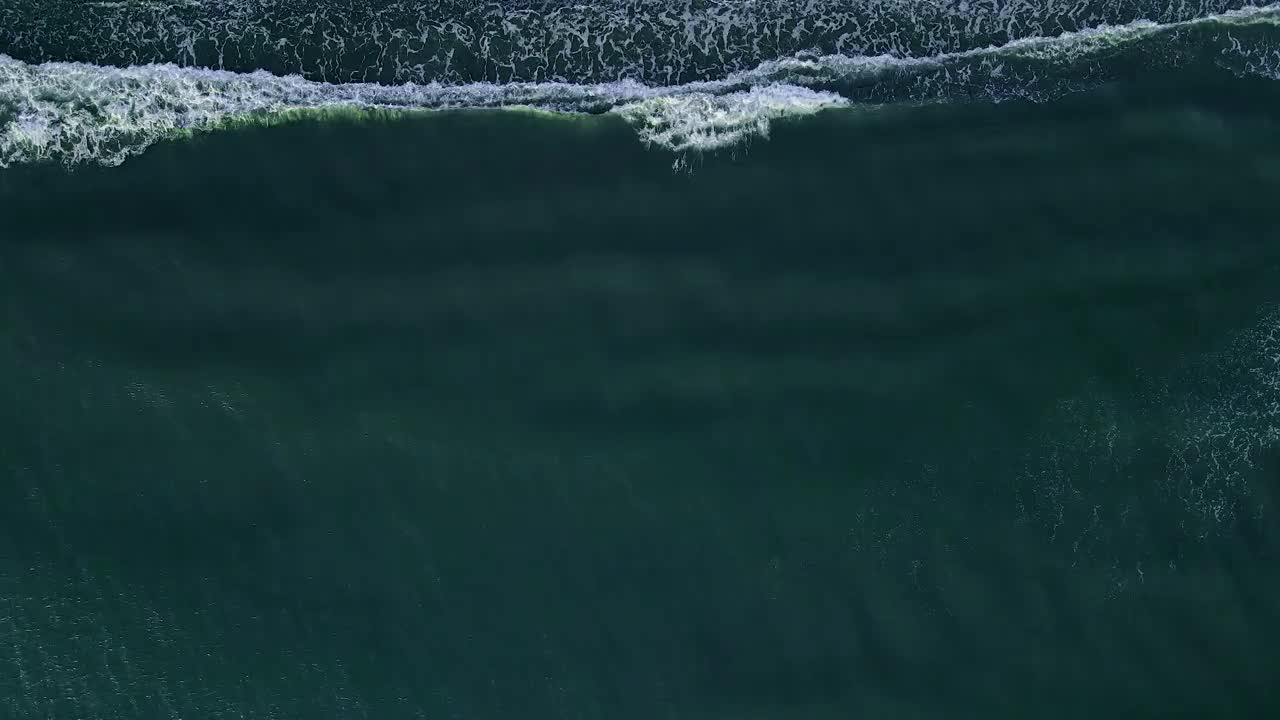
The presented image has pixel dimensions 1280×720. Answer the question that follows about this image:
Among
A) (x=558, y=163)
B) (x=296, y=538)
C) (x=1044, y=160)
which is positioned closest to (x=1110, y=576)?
(x=1044, y=160)

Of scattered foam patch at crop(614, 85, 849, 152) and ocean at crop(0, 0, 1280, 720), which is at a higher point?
scattered foam patch at crop(614, 85, 849, 152)

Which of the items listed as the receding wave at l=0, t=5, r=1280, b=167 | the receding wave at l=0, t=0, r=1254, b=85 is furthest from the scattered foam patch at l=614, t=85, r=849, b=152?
the receding wave at l=0, t=0, r=1254, b=85

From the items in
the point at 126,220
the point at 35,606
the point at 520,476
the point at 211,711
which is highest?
the point at 126,220

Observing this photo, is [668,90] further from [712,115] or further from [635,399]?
[635,399]

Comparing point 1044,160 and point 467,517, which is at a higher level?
point 1044,160

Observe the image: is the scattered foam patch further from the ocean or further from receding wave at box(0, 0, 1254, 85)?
receding wave at box(0, 0, 1254, 85)

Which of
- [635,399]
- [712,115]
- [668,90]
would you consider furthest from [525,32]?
[635,399]

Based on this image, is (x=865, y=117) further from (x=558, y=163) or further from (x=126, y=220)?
(x=126, y=220)
